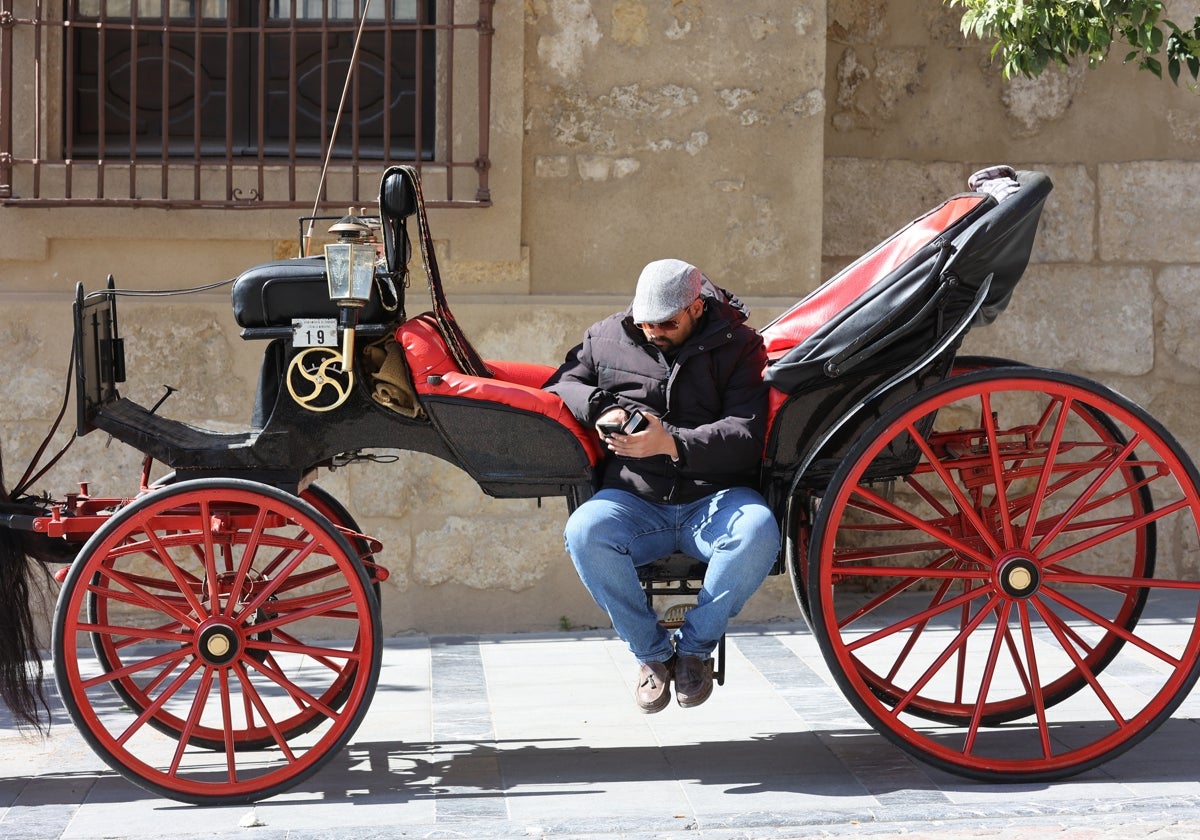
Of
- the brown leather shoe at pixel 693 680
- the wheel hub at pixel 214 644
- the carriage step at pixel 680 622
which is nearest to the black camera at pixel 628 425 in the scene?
the carriage step at pixel 680 622

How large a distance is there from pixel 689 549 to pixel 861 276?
3.11 ft

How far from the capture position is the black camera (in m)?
3.71

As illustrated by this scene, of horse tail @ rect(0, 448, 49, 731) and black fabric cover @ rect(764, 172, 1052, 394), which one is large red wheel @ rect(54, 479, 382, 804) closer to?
horse tail @ rect(0, 448, 49, 731)

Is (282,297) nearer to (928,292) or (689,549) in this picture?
(689,549)

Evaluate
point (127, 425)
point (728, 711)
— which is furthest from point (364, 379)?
point (728, 711)

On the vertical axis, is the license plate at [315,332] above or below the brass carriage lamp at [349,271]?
below

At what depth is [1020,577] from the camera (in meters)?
3.67

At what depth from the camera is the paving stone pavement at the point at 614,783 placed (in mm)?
3430

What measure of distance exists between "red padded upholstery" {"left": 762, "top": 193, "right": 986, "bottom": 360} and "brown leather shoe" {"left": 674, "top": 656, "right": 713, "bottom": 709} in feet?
3.24

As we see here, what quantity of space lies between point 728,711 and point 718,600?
3.15ft

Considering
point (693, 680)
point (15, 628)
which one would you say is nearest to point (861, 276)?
point (693, 680)

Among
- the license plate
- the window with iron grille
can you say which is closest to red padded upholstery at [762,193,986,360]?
the license plate

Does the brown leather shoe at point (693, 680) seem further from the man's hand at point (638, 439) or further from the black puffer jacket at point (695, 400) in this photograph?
the man's hand at point (638, 439)

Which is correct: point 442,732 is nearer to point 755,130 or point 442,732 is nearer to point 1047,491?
point 1047,491
